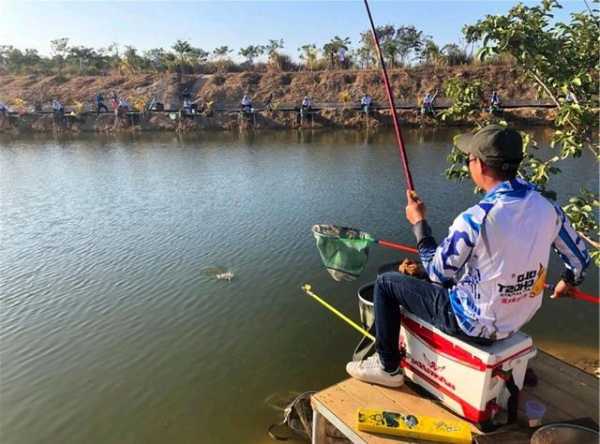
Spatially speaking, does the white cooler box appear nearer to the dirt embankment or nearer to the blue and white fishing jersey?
the blue and white fishing jersey

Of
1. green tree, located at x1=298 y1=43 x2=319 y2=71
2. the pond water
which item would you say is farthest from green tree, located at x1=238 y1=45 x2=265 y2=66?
the pond water

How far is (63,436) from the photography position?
4660 millimetres

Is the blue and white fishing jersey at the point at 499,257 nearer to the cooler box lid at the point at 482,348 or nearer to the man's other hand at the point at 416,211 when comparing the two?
the cooler box lid at the point at 482,348

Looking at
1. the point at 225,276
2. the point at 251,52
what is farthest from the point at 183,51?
the point at 225,276

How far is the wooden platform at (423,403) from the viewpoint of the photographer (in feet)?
9.46

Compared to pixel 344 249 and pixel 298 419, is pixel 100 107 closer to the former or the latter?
pixel 298 419

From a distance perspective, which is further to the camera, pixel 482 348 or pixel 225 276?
pixel 225 276

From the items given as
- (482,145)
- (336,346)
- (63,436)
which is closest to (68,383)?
(63,436)

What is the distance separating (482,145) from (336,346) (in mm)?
3869

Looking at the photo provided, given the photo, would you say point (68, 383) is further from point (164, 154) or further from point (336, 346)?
point (164, 154)

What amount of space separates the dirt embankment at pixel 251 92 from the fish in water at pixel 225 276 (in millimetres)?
22122

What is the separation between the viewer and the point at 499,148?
246 cm

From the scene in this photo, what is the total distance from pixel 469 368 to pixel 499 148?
1.32 m

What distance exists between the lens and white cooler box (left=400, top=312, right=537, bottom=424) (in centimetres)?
273
